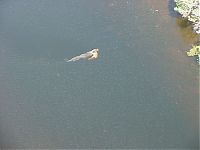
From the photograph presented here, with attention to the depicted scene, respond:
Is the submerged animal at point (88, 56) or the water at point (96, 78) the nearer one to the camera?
the water at point (96, 78)

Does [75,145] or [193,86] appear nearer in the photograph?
[75,145]

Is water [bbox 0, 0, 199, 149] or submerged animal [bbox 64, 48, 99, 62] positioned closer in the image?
water [bbox 0, 0, 199, 149]

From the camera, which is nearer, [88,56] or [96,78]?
[96,78]

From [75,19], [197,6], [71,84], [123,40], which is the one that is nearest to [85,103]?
[71,84]

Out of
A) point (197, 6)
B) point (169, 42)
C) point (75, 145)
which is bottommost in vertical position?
point (75, 145)

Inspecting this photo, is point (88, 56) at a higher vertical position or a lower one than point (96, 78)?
higher

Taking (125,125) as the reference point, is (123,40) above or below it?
above

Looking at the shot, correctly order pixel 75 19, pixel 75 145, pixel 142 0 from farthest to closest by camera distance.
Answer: pixel 142 0 < pixel 75 19 < pixel 75 145

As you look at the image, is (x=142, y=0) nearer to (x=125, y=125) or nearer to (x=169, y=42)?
(x=169, y=42)
